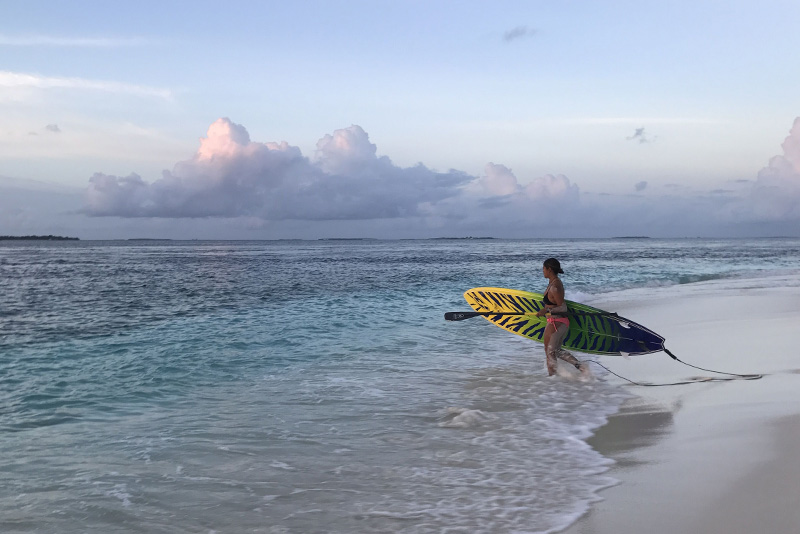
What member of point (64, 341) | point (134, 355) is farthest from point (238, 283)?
point (134, 355)

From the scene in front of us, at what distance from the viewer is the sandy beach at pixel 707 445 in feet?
14.9

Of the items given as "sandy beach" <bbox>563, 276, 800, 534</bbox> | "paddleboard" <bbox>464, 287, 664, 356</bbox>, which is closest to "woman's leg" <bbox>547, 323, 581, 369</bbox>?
"paddleboard" <bbox>464, 287, 664, 356</bbox>

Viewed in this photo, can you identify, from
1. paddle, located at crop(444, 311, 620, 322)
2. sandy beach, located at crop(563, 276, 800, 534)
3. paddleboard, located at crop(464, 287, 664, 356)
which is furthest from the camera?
paddle, located at crop(444, 311, 620, 322)

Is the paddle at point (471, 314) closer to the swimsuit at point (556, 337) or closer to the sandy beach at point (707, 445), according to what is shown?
the swimsuit at point (556, 337)

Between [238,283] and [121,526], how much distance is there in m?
29.8

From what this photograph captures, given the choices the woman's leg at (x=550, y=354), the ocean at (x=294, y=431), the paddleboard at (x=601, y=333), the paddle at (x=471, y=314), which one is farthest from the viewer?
the paddle at (x=471, y=314)

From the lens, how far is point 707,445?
612 cm

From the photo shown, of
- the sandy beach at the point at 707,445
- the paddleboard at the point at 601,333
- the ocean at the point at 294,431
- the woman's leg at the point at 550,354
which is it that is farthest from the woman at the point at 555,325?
the sandy beach at the point at 707,445

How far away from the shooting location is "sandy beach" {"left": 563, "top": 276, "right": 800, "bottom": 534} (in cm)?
454

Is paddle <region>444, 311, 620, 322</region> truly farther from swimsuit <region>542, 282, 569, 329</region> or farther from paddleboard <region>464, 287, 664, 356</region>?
swimsuit <region>542, 282, 569, 329</region>

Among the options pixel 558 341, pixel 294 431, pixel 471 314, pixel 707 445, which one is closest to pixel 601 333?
pixel 558 341

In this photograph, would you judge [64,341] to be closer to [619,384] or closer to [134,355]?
[134,355]

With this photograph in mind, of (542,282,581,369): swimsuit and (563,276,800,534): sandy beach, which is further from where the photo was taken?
(542,282,581,369): swimsuit

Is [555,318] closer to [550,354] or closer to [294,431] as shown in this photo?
[550,354]
